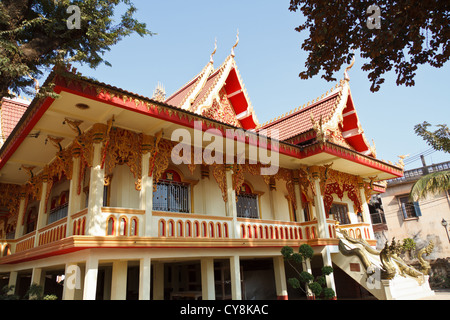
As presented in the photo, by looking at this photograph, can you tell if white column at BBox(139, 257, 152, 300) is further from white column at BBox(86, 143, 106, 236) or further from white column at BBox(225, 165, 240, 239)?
white column at BBox(225, 165, 240, 239)

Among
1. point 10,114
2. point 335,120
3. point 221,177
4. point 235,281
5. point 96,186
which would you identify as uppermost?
point 10,114

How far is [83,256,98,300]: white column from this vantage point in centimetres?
603

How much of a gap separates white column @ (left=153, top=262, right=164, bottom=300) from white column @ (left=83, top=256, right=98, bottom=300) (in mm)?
3253

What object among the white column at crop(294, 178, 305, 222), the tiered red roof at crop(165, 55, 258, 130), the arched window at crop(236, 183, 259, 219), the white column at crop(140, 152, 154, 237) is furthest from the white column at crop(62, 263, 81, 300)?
the white column at crop(294, 178, 305, 222)

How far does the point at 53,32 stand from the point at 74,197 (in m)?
3.52

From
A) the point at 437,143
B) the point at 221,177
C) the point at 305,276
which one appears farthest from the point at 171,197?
the point at 437,143

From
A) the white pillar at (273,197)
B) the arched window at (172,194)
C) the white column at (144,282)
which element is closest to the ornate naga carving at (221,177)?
the arched window at (172,194)

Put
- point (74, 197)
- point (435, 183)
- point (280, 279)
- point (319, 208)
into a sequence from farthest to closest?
point (435, 183)
point (319, 208)
point (280, 279)
point (74, 197)

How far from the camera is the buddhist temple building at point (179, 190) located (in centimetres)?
664

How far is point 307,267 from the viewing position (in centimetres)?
972

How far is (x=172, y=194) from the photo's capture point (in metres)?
9.00

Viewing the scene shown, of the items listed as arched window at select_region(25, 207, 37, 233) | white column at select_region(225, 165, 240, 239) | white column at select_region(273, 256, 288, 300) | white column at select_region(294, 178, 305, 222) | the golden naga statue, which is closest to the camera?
white column at select_region(225, 165, 240, 239)

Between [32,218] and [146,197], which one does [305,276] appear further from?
[32,218]
